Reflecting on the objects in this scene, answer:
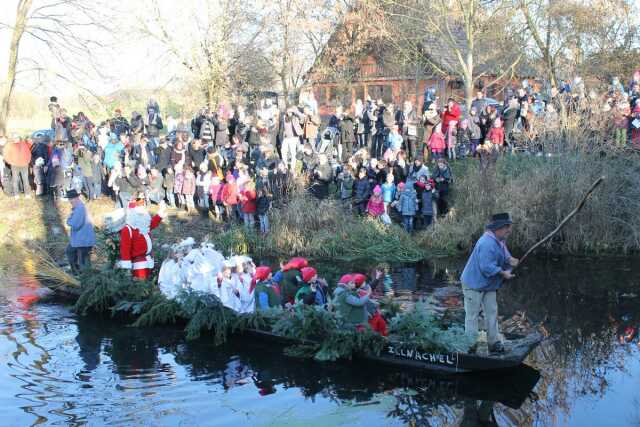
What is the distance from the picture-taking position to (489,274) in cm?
912

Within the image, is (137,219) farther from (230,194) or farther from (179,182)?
(179,182)

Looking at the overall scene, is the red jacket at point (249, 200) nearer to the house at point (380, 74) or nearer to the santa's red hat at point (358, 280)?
the santa's red hat at point (358, 280)

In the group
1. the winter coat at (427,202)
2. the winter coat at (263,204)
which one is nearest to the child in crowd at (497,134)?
the winter coat at (427,202)

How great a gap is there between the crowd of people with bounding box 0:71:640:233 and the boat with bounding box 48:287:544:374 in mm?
8469

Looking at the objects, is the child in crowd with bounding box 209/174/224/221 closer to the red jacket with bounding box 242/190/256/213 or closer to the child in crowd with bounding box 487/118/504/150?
the red jacket with bounding box 242/190/256/213

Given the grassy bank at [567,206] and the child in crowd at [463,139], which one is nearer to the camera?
the grassy bank at [567,206]

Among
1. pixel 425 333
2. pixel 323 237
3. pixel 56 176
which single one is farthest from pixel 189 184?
pixel 425 333

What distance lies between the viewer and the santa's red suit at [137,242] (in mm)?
12789

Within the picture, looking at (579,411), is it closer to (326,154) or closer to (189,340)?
(189,340)

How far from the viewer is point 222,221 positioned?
2011 centimetres

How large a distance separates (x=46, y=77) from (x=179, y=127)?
4963 millimetres

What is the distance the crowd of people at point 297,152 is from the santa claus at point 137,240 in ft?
18.9

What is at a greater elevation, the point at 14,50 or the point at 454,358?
the point at 14,50

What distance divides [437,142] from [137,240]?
9.70 meters
